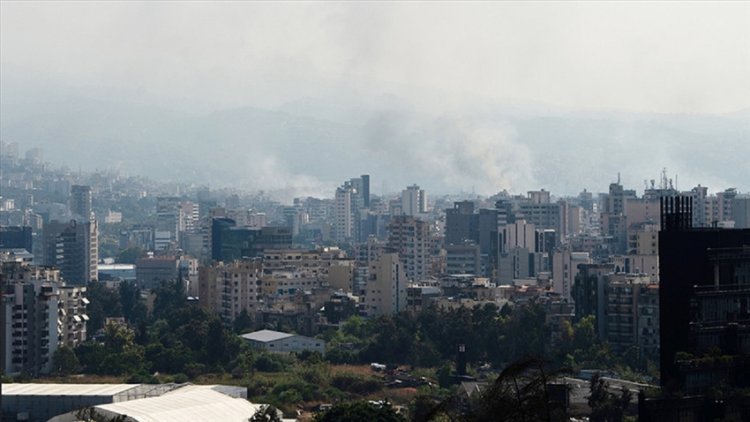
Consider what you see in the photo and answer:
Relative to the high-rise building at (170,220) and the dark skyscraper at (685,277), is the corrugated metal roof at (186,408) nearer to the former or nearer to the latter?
the dark skyscraper at (685,277)

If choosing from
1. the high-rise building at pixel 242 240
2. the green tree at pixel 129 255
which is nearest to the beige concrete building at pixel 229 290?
the high-rise building at pixel 242 240

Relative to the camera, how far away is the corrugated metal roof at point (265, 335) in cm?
4141

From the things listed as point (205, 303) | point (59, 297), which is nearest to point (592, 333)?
point (59, 297)

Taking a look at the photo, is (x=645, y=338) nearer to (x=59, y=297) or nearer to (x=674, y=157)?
(x=59, y=297)

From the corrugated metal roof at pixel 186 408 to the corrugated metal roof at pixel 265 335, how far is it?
12.8 metres

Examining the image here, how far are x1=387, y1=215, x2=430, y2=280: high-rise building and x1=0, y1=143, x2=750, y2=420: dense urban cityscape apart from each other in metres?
0.07

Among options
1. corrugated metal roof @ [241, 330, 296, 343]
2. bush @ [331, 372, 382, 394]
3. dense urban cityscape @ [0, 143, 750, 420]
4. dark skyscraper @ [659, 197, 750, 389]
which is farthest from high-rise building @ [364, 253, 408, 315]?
dark skyscraper @ [659, 197, 750, 389]

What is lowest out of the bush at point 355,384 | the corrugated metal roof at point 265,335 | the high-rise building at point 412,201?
the bush at point 355,384

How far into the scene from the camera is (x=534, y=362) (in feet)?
38.9

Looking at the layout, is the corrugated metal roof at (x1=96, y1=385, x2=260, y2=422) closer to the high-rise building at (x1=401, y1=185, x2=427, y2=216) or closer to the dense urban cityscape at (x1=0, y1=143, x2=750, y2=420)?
the dense urban cityscape at (x1=0, y1=143, x2=750, y2=420)

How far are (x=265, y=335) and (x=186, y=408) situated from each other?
16485 mm

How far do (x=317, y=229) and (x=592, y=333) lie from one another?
71.4 meters

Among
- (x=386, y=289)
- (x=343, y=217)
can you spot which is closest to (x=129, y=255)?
(x=343, y=217)

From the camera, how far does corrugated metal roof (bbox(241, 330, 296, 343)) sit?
41.4 m
